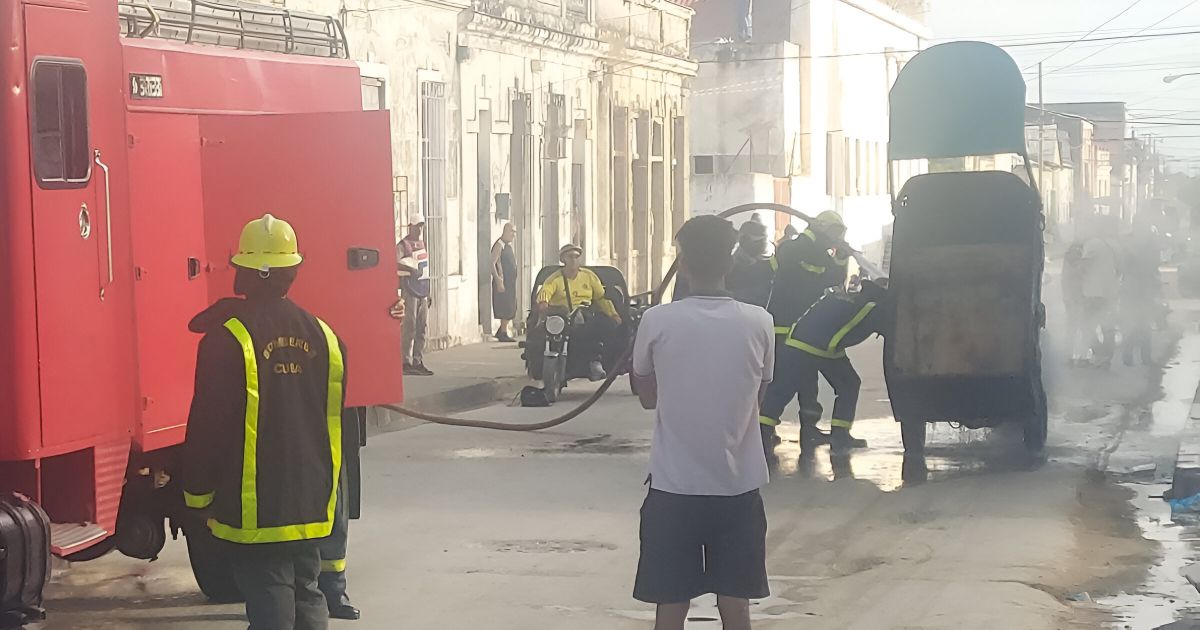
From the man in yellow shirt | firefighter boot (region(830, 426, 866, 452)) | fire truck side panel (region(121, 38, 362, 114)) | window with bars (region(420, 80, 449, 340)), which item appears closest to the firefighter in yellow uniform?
fire truck side panel (region(121, 38, 362, 114))

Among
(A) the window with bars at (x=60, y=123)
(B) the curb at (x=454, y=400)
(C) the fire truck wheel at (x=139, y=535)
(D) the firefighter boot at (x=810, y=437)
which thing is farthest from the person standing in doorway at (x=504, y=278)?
(A) the window with bars at (x=60, y=123)

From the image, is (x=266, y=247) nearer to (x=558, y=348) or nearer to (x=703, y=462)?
(x=703, y=462)

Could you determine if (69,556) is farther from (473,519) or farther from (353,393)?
(473,519)

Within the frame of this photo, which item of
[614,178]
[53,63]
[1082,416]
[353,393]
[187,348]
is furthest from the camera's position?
[614,178]

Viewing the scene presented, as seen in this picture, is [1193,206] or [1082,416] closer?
[1082,416]

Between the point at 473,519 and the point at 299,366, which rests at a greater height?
the point at 299,366

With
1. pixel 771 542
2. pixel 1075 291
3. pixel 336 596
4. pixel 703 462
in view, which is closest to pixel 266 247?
pixel 703 462

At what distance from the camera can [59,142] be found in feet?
21.7

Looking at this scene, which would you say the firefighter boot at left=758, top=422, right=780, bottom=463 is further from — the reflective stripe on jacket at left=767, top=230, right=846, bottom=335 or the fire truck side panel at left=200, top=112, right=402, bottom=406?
the fire truck side panel at left=200, top=112, right=402, bottom=406

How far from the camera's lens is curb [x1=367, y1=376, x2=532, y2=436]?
47.8 feet

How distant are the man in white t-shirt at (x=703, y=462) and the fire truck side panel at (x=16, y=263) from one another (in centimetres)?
263

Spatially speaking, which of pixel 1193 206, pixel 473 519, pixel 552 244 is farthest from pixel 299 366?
pixel 1193 206

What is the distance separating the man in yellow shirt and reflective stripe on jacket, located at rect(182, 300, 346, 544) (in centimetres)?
1091

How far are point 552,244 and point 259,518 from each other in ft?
72.9
